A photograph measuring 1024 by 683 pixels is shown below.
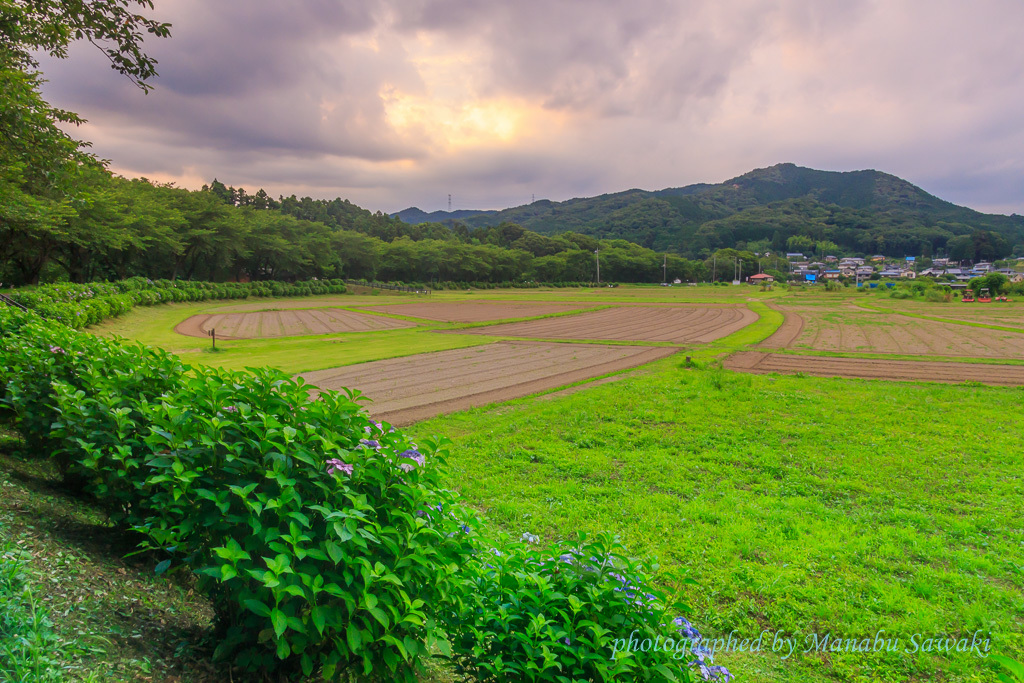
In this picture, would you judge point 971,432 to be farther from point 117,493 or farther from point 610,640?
point 117,493

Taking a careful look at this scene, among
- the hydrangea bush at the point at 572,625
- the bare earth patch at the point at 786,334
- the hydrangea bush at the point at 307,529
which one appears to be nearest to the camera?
the hydrangea bush at the point at 307,529

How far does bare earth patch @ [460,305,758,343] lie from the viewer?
1273 inches

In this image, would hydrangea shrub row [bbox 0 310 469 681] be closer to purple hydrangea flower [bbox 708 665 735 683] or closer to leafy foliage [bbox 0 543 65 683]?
leafy foliage [bbox 0 543 65 683]

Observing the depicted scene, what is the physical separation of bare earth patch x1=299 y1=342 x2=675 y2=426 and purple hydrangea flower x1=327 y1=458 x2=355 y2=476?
955 centimetres

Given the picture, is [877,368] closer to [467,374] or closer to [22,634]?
[467,374]

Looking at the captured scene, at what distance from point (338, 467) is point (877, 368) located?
23385mm

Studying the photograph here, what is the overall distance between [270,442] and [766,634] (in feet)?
14.5

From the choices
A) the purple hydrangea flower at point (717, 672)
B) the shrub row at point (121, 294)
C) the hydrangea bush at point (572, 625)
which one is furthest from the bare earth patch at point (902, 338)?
the shrub row at point (121, 294)

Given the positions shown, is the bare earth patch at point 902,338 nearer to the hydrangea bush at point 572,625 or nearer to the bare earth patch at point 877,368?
the bare earth patch at point 877,368

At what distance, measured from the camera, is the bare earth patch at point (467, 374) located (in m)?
14.0

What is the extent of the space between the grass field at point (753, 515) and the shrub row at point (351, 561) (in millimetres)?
413

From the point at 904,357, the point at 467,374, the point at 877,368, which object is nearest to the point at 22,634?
the point at 467,374

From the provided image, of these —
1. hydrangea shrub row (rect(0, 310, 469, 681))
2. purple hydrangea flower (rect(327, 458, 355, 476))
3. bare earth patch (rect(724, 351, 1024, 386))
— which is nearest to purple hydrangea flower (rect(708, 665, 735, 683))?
hydrangea shrub row (rect(0, 310, 469, 681))

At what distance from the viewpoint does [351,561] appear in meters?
2.11
